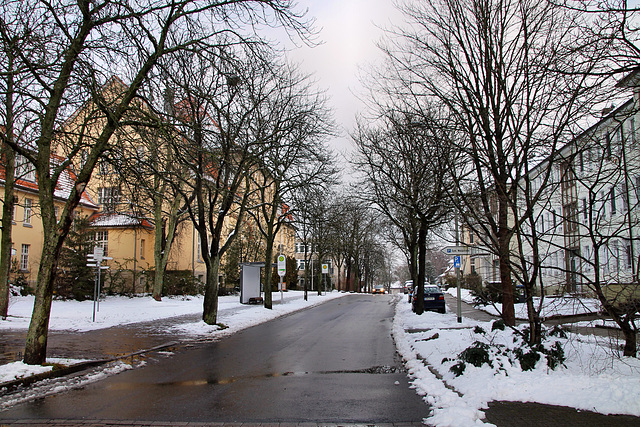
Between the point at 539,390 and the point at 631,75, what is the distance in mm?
4353

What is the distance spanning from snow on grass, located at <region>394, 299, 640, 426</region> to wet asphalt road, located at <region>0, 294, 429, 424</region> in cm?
38

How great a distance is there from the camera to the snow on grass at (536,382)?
232 inches

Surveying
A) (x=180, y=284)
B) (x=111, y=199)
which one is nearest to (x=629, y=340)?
(x=111, y=199)

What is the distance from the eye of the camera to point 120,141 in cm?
958

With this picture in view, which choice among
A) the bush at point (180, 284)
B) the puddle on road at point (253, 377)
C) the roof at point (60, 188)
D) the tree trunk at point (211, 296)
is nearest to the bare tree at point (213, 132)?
the tree trunk at point (211, 296)

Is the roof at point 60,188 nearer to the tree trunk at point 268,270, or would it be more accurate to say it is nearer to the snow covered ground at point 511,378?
the tree trunk at point 268,270

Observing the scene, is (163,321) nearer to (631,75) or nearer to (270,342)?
(270,342)

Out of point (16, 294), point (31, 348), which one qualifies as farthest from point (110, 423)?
point (16, 294)

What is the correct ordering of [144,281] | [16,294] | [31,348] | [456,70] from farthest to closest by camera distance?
[144,281] < [16,294] < [456,70] < [31,348]

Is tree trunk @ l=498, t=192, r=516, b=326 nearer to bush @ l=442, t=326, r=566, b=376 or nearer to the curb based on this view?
bush @ l=442, t=326, r=566, b=376

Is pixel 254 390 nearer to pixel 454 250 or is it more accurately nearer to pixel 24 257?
pixel 454 250

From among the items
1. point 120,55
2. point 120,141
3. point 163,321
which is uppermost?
point 120,55

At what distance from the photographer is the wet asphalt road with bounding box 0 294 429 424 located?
20.4 feet

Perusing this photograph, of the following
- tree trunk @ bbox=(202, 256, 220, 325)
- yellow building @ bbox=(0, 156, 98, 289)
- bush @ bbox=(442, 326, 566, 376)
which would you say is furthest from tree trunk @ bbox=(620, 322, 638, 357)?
yellow building @ bbox=(0, 156, 98, 289)
